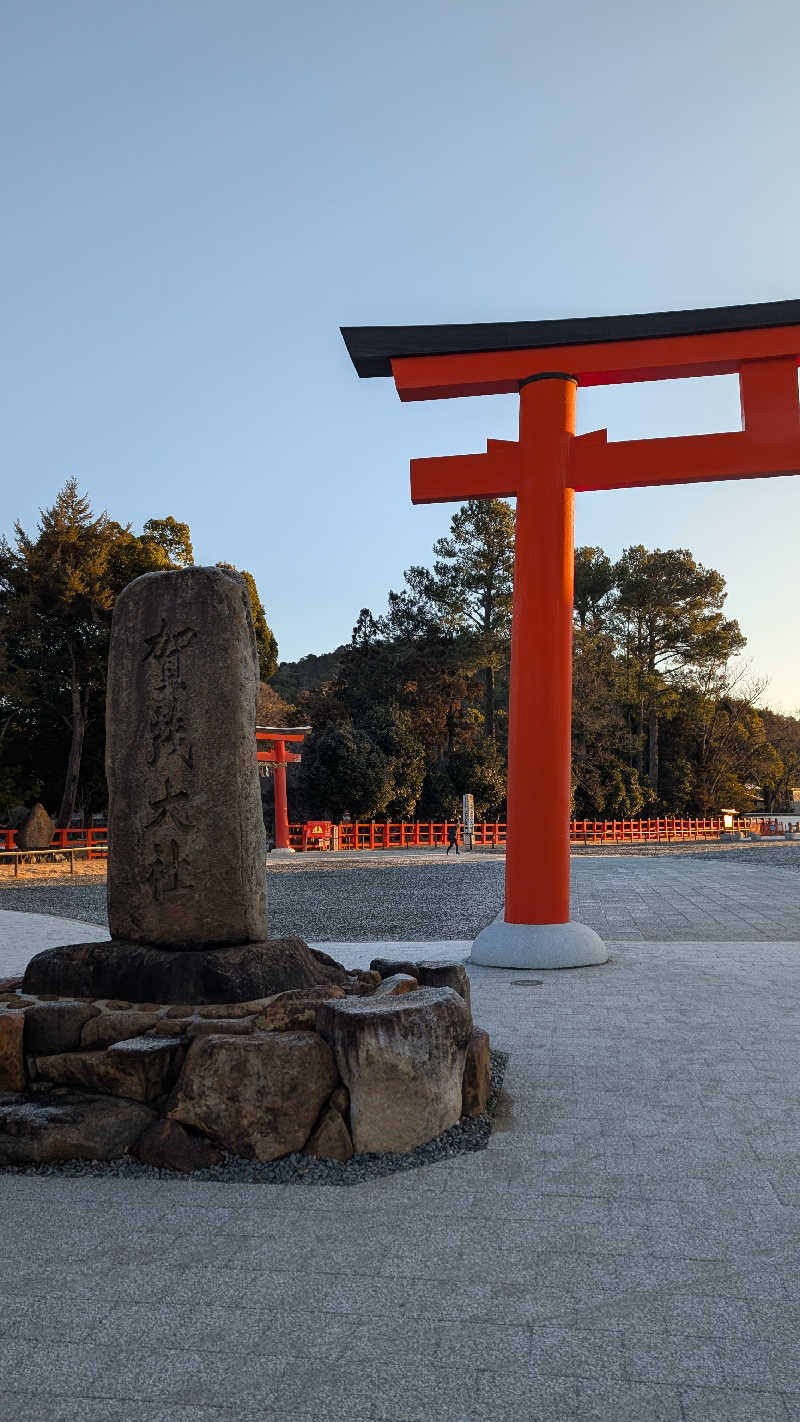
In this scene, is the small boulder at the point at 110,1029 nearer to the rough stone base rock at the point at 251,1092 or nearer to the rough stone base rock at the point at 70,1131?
the rough stone base rock at the point at 70,1131

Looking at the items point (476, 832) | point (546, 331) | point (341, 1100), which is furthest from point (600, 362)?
point (476, 832)

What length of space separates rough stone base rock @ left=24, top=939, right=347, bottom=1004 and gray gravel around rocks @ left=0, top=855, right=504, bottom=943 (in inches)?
210

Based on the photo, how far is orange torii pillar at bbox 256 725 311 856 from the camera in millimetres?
25891

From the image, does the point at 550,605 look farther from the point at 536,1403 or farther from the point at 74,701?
the point at 74,701

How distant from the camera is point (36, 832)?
21031 mm

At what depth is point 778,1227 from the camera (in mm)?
3006

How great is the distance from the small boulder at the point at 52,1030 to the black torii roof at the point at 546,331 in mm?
5696

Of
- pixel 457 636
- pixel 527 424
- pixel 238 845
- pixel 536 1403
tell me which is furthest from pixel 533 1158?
pixel 457 636

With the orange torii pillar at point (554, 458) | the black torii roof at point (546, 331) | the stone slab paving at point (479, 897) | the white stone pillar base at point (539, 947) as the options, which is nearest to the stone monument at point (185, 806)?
the white stone pillar base at point (539, 947)

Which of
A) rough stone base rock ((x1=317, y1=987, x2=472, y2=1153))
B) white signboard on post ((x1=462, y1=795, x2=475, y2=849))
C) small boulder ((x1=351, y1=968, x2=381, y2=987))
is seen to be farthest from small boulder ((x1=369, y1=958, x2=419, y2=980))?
white signboard on post ((x1=462, y1=795, x2=475, y2=849))

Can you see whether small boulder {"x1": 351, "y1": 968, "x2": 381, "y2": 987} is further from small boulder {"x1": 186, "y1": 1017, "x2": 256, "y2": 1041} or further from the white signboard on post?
the white signboard on post

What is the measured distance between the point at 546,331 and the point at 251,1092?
6.21m

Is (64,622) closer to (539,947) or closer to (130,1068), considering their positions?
(539,947)

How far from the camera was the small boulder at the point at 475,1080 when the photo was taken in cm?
402
